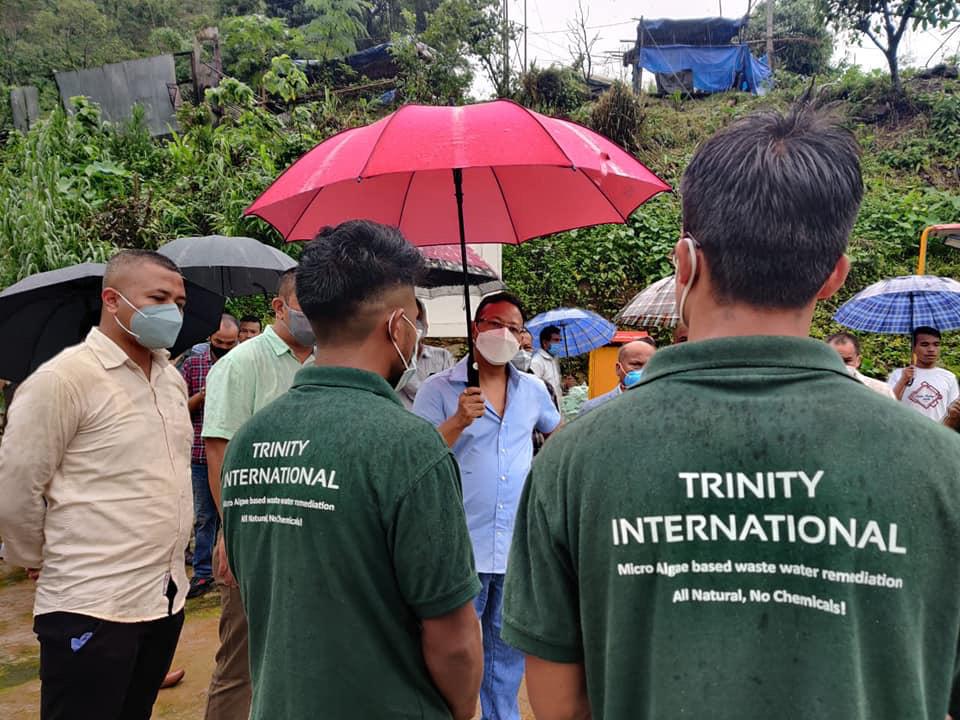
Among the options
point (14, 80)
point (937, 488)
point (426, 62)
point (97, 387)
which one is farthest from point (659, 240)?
point (14, 80)

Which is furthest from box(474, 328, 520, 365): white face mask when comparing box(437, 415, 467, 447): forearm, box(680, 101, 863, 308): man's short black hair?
box(680, 101, 863, 308): man's short black hair

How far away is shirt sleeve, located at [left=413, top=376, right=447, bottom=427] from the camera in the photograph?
10.5ft


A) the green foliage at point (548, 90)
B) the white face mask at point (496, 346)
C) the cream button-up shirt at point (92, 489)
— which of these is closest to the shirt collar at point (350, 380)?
the cream button-up shirt at point (92, 489)

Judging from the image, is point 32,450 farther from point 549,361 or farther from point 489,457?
point 549,361

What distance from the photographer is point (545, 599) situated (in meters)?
1.15

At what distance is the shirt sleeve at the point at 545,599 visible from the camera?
3.74ft

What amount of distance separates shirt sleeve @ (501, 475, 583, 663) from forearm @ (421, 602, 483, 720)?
0.44 meters

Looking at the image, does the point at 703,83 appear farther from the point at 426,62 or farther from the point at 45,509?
the point at 45,509

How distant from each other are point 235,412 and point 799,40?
20.3 m

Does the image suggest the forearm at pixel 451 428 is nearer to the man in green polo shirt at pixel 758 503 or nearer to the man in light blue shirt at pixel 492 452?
the man in light blue shirt at pixel 492 452

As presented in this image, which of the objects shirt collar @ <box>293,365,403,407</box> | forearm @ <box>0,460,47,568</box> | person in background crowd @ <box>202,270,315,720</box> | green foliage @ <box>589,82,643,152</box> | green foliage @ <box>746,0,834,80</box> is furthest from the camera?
green foliage @ <box>746,0,834,80</box>

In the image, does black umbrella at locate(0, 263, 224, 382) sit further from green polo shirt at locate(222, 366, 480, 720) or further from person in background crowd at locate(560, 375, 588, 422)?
person in background crowd at locate(560, 375, 588, 422)

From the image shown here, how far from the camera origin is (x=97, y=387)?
2.42 metres

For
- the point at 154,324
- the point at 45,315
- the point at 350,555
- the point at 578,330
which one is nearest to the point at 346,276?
the point at 350,555
